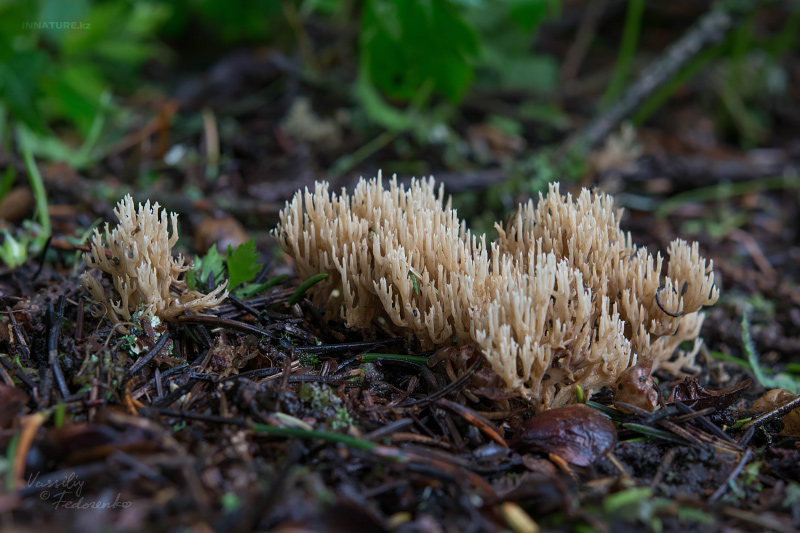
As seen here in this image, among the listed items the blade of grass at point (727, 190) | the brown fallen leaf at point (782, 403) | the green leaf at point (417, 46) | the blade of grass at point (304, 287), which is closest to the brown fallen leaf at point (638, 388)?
the brown fallen leaf at point (782, 403)

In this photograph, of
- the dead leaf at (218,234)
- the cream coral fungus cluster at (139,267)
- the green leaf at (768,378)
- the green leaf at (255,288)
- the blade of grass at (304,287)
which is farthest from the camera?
the dead leaf at (218,234)

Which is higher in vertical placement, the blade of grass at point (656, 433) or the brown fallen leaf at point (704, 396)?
the brown fallen leaf at point (704, 396)

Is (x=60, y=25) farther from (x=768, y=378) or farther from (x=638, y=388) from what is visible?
(x=768, y=378)

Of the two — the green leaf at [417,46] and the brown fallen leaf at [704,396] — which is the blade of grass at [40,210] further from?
the brown fallen leaf at [704,396]

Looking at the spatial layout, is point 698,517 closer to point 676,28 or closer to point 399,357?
point 399,357

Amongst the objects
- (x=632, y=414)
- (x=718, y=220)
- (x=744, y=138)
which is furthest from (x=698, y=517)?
(x=744, y=138)

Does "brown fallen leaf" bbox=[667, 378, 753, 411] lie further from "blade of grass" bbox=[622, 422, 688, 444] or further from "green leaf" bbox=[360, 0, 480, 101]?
"green leaf" bbox=[360, 0, 480, 101]
